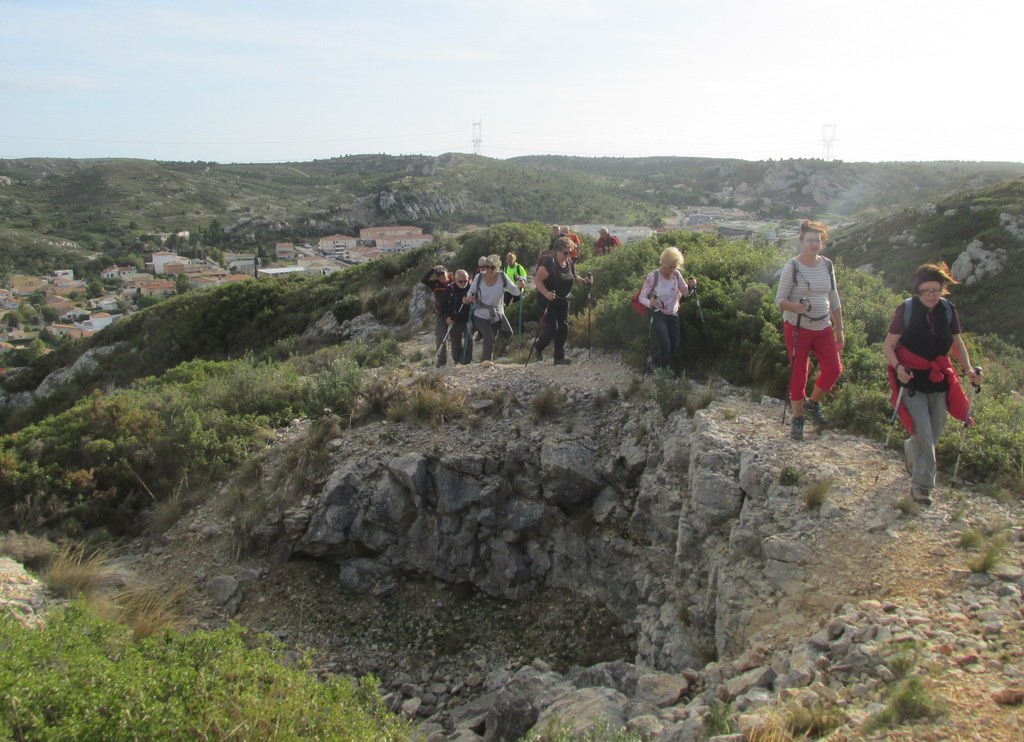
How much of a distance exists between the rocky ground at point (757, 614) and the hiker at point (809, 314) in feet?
1.55

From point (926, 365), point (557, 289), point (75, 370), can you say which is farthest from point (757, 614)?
point (75, 370)

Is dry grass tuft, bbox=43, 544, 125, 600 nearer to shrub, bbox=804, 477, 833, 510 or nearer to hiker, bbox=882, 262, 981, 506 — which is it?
shrub, bbox=804, 477, 833, 510

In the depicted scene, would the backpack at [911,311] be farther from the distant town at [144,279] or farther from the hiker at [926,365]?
the distant town at [144,279]

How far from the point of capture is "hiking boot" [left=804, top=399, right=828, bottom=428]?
6.43 metres

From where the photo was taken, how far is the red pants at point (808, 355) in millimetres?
6148

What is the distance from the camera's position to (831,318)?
6.23m

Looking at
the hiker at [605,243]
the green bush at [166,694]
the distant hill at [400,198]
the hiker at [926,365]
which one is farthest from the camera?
the distant hill at [400,198]

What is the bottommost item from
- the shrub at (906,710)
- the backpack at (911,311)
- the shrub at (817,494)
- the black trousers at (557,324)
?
the shrub at (906,710)

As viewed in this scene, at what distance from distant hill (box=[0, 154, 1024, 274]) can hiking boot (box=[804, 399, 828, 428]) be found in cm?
4139

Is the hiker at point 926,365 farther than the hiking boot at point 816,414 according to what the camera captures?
No

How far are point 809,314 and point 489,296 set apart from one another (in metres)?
4.68

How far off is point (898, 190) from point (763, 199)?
11.6 metres

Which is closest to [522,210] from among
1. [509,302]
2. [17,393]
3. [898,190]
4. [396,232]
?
[396,232]

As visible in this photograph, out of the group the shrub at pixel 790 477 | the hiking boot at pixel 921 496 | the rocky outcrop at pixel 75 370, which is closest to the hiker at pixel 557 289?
the shrub at pixel 790 477
